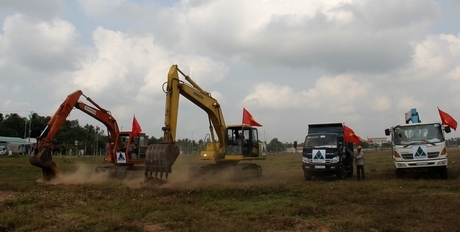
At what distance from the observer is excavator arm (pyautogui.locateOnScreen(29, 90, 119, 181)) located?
60.3ft

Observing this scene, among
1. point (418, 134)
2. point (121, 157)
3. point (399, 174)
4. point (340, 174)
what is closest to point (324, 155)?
point (340, 174)

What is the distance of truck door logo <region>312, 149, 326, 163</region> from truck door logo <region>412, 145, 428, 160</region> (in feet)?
12.8

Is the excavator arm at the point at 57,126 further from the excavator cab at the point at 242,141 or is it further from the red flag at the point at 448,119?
the red flag at the point at 448,119

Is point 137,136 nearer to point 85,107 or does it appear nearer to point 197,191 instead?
point 85,107

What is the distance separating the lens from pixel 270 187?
47.5ft

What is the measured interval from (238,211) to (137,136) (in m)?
13.2

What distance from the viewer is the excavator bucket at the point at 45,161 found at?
18.2 meters

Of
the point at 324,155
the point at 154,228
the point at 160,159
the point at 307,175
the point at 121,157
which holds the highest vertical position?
the point at 121,157

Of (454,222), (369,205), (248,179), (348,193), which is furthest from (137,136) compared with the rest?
(454,222)

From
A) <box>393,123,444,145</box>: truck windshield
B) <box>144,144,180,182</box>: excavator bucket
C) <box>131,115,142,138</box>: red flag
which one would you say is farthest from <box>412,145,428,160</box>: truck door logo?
<box>131,115,142,138</box>: red flag

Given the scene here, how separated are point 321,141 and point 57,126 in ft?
42.0

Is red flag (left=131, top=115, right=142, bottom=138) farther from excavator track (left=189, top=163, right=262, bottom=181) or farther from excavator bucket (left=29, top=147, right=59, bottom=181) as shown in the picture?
excavator bucket (left=29, top=147, right=59, bottom=181)

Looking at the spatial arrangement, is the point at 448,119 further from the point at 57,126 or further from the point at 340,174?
the point at 57,126

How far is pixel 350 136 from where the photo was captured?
22.7 meters
